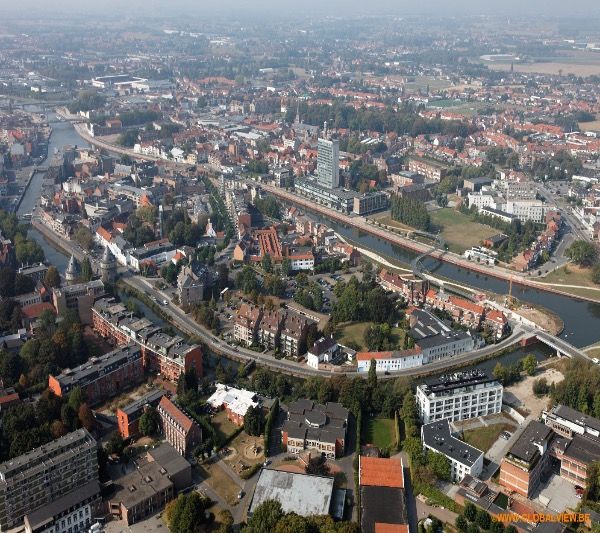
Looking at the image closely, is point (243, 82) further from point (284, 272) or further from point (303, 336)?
point (303, 336)

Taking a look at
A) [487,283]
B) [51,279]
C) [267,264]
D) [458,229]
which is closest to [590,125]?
[458,229]

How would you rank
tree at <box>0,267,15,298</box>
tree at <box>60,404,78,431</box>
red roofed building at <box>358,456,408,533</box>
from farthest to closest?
tree at <box>0,267,15,298</box> → tree at <box>60,404,78,431</box> → red roofed building at <box>358,456,408,533</box>

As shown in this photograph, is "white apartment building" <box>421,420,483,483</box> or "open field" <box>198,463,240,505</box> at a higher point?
"white apartment building" <box>421,420,483,483</box>

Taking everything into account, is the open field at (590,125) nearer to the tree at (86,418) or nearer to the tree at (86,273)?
the tree at (86,273)

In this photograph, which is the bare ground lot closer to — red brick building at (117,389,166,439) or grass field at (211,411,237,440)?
grass field at (211,411,237,440)

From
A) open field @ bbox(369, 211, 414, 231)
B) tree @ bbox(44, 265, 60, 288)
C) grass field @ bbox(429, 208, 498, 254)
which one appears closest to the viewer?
tree @ bbox(44, 265, 60, 288)

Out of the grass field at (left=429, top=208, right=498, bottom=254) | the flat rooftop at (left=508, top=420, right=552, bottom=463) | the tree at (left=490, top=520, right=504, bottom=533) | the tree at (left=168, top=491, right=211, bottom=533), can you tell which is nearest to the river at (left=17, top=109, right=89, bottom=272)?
the tree at (left=168, top=491, right=211, bottom=533)

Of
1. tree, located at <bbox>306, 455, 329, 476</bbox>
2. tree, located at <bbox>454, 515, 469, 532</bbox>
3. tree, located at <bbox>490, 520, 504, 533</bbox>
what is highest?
tree, located at <bbox>490, 520, 504, 533</bbox>
